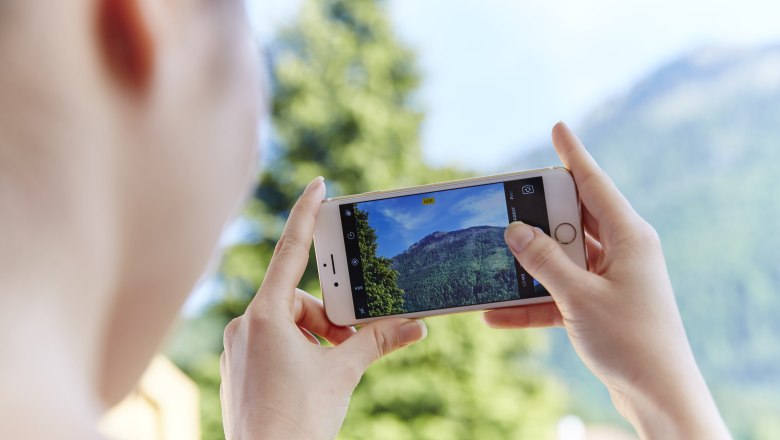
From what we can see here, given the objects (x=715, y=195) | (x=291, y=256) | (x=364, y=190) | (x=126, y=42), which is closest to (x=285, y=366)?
(x=291, y=256)

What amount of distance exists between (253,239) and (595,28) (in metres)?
3.41

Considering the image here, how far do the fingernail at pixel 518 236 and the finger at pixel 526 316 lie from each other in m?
0.12

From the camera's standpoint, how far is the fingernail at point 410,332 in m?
0.89

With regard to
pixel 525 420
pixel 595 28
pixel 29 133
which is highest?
pixel 595 28

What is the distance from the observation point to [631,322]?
2.44ft

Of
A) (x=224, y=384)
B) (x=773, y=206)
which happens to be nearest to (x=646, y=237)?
(x=224, y=384)

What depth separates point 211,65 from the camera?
0.27 m

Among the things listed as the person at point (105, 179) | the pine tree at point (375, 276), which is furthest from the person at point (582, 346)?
the person at point (105, 179)

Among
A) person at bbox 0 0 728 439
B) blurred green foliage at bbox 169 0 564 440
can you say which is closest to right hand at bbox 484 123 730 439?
person at bbox 0 0 728 439

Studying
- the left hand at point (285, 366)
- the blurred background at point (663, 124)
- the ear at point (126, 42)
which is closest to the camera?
the ear at point (126, 42)

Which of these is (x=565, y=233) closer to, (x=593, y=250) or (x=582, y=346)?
(x=593, y=250)

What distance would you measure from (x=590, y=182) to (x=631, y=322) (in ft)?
0.59

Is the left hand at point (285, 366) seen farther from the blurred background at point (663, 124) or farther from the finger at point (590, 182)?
the blurred background at point (663, 124)

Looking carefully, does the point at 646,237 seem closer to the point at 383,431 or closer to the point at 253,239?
the point at 383,431
